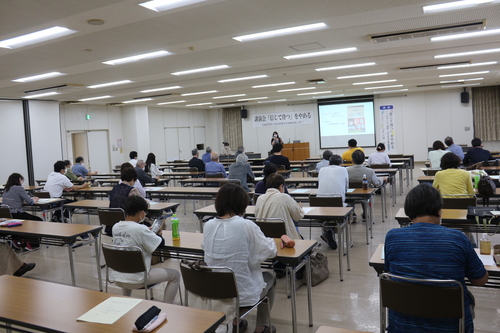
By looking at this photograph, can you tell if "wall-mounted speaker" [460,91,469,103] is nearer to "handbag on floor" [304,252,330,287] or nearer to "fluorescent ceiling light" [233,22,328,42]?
"fluorescent ceiling light" [233,22,328,42]

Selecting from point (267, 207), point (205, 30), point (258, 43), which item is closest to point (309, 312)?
point (267, 207)

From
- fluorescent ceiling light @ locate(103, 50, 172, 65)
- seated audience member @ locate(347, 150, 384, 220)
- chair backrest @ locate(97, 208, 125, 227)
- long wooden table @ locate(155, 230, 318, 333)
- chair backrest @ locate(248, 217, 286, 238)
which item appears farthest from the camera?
fluorescent ceiling light @ locate(103, 50, 172, 65)

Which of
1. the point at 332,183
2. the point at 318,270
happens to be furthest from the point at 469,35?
the point at 318,270

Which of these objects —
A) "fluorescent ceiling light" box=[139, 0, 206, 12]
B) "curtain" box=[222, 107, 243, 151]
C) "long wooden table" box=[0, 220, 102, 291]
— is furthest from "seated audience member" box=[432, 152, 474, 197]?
"curtain" box=[222, 107, 243, 151]

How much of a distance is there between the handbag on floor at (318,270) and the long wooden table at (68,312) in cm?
236

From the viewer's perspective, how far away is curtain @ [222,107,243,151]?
20.0 metres

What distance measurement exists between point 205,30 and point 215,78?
4589mm

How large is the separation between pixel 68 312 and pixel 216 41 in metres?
4.48

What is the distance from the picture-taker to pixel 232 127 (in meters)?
20.1

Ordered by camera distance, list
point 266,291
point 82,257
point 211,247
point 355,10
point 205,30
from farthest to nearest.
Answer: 1. point 82,257
2. point 205,30
3. point 355,10
4. point 266,291
5. point 211,247

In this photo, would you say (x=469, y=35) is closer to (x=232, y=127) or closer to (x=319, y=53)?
(x=319, y=53)

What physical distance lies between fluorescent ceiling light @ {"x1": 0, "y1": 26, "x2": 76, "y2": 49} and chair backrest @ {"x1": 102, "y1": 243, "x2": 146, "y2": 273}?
2.96 m

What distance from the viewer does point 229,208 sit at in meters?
2.81

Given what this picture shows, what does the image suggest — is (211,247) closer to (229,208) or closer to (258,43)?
(229,208)
